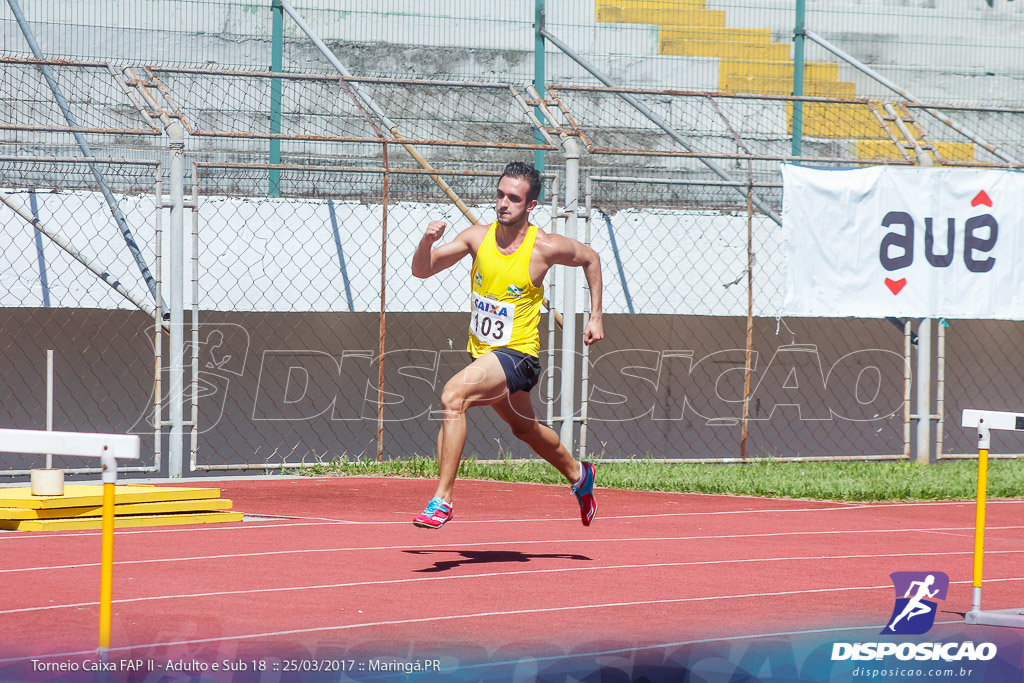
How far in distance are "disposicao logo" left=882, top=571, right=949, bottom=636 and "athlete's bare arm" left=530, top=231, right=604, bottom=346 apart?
1.90 m

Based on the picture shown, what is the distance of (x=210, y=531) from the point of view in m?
7.25

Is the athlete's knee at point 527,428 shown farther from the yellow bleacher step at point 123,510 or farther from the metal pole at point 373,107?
the metal pole at point 373,107

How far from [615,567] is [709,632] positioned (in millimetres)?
1547

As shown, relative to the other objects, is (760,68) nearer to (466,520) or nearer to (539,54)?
(539,54)

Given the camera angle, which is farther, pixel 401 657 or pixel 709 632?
pixel 709 632

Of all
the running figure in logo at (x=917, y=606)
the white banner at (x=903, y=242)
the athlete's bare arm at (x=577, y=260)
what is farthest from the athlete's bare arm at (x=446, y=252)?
the white banner at (x=903, y=242)

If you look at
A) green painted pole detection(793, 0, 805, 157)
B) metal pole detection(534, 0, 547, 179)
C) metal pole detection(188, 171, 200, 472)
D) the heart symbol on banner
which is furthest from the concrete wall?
green painted pole detection(793, 0, 805, 157)

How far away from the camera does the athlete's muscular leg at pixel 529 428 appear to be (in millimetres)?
6832

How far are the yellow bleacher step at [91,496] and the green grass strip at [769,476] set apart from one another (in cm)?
300

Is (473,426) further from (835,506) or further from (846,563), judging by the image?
(846,563)

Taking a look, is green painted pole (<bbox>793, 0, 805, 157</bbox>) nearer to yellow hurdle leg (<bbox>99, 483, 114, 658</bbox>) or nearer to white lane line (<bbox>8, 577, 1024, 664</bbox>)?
white lane line (<bbox>8, 577, 1024, 664</bbox>)

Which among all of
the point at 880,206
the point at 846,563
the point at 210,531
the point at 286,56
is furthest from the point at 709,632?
the point at 286,56

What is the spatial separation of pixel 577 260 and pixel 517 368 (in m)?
0.74

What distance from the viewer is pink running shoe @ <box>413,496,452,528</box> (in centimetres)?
631
